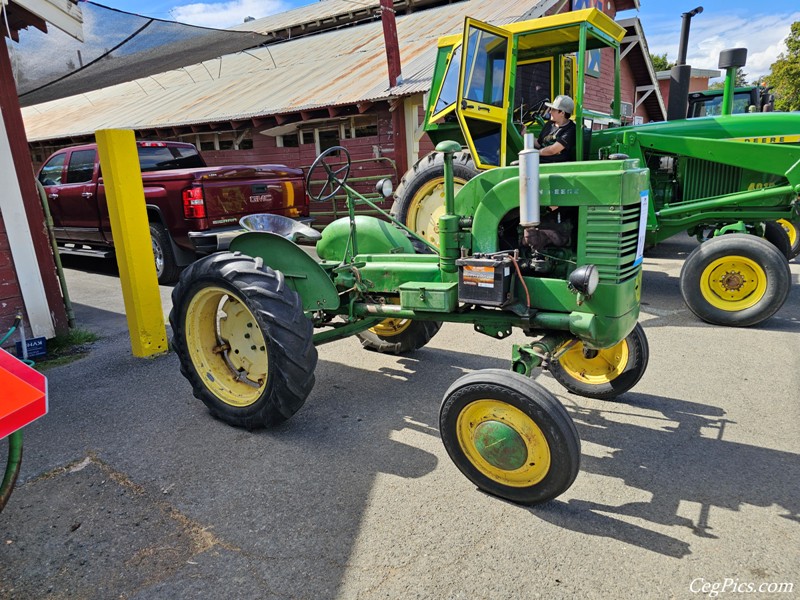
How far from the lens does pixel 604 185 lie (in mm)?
2768

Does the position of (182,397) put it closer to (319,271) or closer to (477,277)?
(319,271)

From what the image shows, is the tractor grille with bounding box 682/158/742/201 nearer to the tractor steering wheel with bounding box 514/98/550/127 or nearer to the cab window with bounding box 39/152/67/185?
the tractor steering wheel with bounding box 514/98/550/127

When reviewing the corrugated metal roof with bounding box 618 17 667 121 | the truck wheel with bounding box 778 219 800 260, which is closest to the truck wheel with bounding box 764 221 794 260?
the truck wheel with bounding box 778 219 800 260

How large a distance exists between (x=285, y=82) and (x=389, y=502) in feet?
40.7

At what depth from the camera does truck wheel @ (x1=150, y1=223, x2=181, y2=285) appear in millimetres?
7395

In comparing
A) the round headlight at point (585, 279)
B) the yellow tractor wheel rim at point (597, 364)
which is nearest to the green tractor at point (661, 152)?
the yellow tractor wheel rim at point (597, 364)

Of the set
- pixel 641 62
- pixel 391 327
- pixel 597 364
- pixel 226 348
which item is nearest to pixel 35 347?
pixel 226 348

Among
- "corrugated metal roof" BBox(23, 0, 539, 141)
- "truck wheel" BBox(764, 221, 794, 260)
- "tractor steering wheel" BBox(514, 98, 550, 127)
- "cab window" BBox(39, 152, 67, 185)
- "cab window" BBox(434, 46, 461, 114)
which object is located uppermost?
"corrugated metal roof" BBox(23, 0, 539, 141)

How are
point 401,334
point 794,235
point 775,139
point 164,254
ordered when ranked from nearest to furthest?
point 401,334 → point 775,139 → point 164,254 → point 794,235

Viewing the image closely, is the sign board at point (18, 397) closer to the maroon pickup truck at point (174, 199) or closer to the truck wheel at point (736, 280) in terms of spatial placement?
the maroon pickup truck at point (174, 199)

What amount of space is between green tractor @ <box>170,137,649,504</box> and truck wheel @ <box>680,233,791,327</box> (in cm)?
226

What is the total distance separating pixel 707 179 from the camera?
6.08m

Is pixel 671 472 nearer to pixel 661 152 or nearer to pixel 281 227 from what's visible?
pixel 281 227

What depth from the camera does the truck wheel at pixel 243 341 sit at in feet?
10.6
